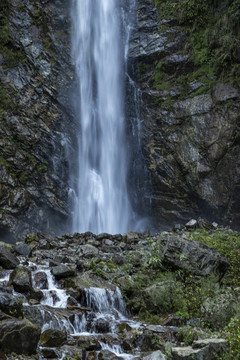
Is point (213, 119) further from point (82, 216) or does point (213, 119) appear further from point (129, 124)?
point (82, 216)

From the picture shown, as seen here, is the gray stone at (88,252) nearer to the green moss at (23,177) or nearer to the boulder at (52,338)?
the boulder at (52,338)

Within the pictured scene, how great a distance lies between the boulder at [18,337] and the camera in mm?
4632

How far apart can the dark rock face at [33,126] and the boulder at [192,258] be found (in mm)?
10979

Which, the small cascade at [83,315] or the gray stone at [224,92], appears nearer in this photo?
the small cascade at [83,315]

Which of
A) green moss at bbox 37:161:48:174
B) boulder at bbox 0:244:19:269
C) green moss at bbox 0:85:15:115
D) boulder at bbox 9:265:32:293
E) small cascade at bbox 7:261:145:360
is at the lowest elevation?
small cascade at bbox 7:261:145:360

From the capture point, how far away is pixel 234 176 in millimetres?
17734

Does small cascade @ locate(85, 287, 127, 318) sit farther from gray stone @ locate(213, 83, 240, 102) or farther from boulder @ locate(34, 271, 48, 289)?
gray stone @ locate(213, 83, 240, 102)

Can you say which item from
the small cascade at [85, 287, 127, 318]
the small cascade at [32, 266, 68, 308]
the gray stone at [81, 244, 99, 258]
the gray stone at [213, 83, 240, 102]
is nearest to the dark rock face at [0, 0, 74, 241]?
the gray stone at [81, 244, 99, 258]

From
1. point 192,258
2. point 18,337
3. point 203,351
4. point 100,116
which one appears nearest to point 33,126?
point 100,116

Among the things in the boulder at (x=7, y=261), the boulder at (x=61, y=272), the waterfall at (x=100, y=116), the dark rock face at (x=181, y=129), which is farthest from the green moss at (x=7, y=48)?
the boulder at (x=61, y=272)

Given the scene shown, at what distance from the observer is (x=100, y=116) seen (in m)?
22.5

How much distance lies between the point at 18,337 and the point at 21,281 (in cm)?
229

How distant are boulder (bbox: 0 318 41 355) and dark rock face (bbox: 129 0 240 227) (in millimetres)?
15323

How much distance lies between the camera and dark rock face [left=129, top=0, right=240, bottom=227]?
18.1 m
